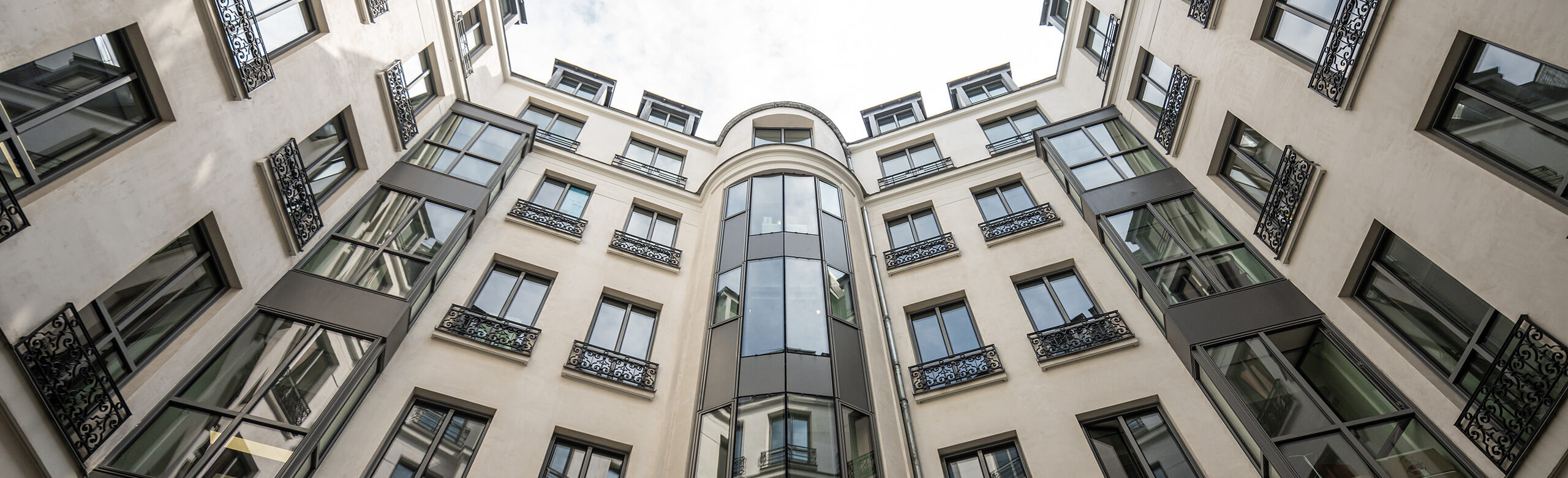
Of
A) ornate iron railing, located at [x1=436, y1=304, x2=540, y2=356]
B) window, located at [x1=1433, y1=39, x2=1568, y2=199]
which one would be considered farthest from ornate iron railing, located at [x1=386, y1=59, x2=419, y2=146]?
window, located at [x1=1433, y1=39, x2=1568, y2=199]

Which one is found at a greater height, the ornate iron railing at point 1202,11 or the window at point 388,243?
the ornate iron railing at point 1202,11

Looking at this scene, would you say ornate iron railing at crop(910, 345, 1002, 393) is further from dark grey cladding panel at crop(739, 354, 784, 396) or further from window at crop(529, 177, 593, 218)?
window at crop(529, 177, 593, 218)

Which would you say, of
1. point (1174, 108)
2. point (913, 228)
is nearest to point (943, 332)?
point (913, 228)

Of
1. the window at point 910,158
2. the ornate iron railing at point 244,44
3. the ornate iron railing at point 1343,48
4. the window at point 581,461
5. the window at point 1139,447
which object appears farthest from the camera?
the window at point 910,158

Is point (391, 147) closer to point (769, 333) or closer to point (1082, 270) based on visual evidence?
point (769, 333)

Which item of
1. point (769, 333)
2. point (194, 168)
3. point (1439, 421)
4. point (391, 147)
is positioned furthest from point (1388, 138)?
point (391, 147)

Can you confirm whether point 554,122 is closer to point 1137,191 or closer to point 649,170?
point 649,170

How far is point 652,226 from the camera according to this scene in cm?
1576

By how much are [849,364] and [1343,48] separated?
7816 mm

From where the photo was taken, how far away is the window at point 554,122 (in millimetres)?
18281

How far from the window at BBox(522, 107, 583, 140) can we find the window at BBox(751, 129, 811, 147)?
4.83 metres

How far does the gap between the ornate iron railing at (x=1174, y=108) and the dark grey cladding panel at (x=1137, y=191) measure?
662 mm

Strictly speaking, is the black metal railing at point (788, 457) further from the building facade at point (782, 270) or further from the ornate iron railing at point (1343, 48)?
the ornate iron railing at point (1343, 48)

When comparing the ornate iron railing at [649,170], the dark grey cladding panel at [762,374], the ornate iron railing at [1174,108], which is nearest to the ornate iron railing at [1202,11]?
the ornate iron railing at [1174,108]
